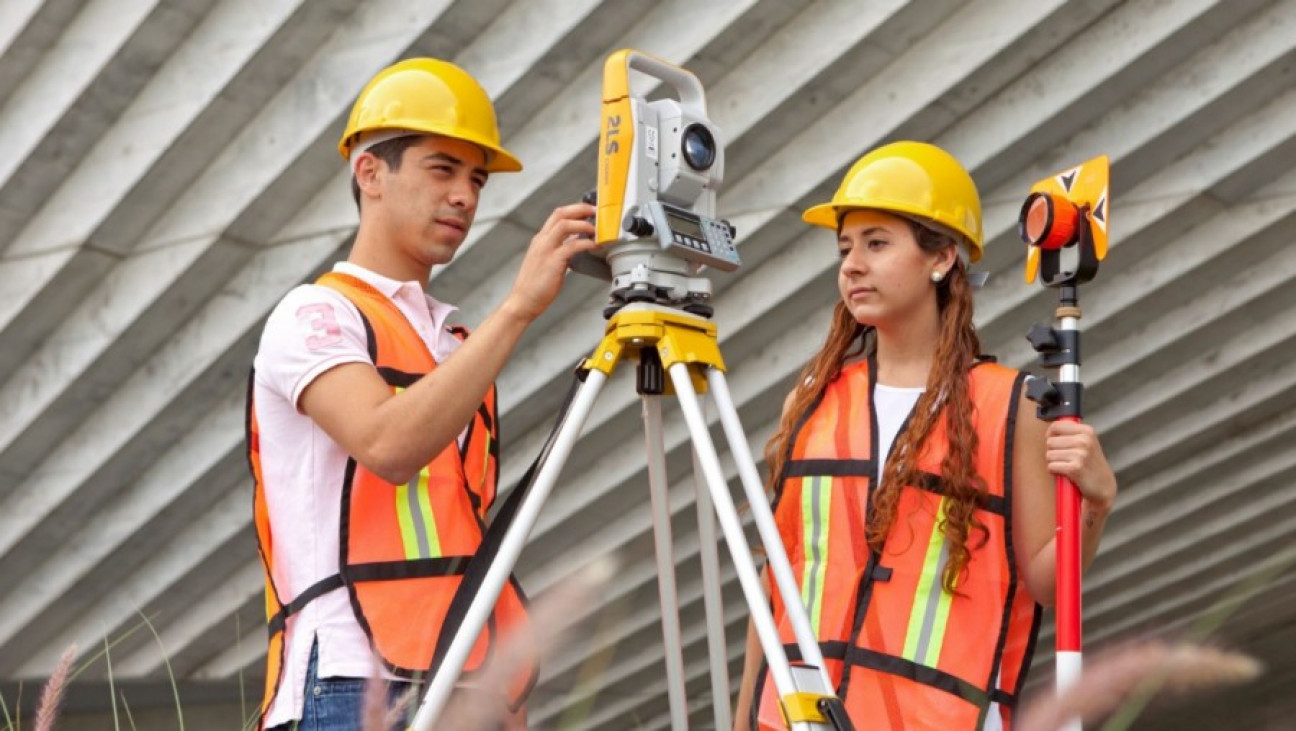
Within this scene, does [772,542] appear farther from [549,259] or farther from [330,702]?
[330,702]

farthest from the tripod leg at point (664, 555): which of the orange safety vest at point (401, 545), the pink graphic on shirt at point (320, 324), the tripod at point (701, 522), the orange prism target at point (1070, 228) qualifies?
the orange prism target at point (1070, 228)

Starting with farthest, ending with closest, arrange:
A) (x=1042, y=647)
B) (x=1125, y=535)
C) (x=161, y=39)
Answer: (x=1042, y=647) → (x=1125, y=535) → (x=161, y=39)

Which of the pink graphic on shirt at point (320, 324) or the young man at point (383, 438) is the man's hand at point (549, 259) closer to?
the young man at point (383, 438)

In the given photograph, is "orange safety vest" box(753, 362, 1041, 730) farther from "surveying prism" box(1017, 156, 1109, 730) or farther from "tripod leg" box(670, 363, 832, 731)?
"tripod leg" box(670, 363, 832, 731)

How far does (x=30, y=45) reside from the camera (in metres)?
4.72

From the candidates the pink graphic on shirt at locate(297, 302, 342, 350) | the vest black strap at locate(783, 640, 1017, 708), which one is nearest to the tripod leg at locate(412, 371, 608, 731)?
the pink graphic on shirt at locate(297, 302, 342, 350)

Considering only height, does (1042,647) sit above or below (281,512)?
above

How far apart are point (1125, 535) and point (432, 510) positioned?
5.56 meters

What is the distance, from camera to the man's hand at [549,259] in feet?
7.18

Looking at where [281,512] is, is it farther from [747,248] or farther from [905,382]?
[747,248]

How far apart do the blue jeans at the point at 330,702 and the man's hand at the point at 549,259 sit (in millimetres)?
499

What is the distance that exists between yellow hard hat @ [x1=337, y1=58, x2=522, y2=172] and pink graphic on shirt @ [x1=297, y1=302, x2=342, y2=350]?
0.32 metres

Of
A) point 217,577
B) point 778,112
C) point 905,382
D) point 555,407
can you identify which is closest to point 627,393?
point 555,407

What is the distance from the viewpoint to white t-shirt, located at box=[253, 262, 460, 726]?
6.88 feet
